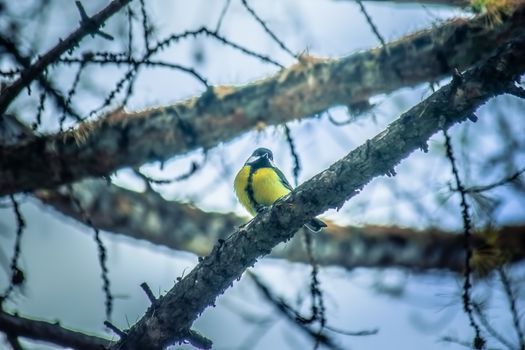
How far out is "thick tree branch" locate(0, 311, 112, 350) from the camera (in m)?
2.47

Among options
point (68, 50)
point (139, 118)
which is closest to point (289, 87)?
point (139, 118)

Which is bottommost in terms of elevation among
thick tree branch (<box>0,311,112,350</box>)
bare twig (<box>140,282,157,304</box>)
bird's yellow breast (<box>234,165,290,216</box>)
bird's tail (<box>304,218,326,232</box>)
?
thick tree branch (<box>0,311,112,350</box>)

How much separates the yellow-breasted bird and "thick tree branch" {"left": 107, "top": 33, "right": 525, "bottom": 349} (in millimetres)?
1509

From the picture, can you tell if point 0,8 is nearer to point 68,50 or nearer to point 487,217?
point 68,50

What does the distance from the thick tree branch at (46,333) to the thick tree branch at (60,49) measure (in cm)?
91

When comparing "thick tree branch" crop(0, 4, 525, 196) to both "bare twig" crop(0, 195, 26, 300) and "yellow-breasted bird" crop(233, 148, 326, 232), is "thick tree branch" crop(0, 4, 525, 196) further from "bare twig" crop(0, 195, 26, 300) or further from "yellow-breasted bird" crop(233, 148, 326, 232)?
"bare twig" crop(0, 195, 26, 300)

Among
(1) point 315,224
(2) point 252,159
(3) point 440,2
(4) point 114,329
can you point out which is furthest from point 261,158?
(4) point 114,329

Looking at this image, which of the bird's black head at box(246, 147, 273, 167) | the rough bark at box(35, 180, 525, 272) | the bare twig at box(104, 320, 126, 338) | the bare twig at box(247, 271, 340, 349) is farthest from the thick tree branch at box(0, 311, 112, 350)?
the bird's black head at box(246, 147, 273, 167)

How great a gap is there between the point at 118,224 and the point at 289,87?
65.4 inches

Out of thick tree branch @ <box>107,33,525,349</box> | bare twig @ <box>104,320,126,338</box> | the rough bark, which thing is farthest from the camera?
the rough bark

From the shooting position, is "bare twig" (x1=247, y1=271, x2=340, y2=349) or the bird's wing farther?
the bird's wing

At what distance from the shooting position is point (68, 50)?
2621mm

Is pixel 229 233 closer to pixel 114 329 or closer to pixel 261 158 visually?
pixel 261 158

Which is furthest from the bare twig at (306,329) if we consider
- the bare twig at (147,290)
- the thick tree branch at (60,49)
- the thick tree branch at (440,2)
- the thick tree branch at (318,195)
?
the thick tree branch at (440,2)
